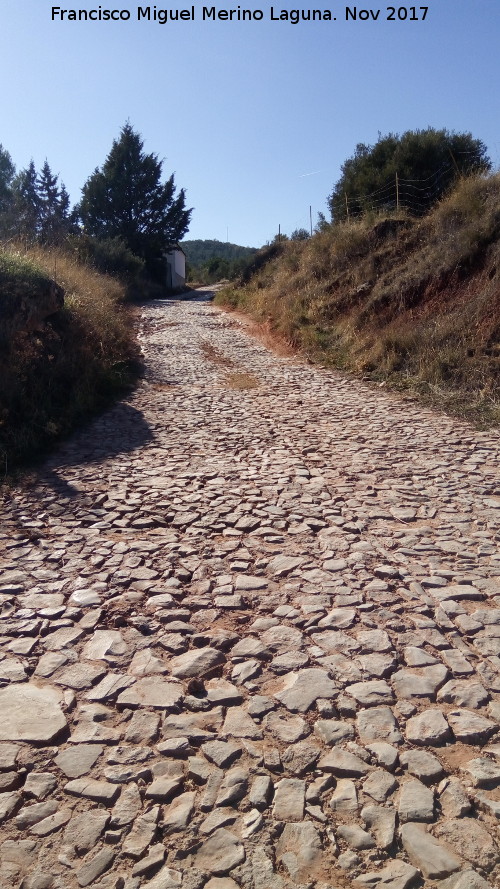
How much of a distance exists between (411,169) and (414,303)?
33.8 feet

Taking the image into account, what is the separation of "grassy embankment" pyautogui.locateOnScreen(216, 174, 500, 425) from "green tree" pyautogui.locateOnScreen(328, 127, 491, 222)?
2079mm

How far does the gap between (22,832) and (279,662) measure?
139 cm

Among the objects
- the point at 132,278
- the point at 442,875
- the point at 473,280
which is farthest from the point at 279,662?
the point at 132,278

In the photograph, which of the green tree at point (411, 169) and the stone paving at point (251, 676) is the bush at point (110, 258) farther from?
the stone paving at point (251, 676)

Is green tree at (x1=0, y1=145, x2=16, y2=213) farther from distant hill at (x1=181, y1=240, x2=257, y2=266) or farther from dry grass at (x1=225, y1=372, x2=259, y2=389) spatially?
distant hill at (x1=181, y1=240, x2=257, y2=266)

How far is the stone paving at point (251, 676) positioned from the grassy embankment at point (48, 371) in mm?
1014

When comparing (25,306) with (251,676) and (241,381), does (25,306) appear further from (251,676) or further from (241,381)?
(251,676)

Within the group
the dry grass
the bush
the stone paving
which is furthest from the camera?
the bush

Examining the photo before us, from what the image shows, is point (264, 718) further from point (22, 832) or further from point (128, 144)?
point (128, 144)

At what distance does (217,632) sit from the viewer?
138 inches

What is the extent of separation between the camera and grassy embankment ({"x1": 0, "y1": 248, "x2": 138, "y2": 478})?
7355mm

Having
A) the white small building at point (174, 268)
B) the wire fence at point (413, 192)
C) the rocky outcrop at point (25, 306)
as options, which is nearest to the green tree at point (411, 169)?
the wire fence at point (413, 192)

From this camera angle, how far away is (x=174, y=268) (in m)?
48.6

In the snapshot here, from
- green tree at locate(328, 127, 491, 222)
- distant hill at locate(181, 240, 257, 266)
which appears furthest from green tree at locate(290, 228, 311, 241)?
distant hill at locate(181, 240, 257, 266)
